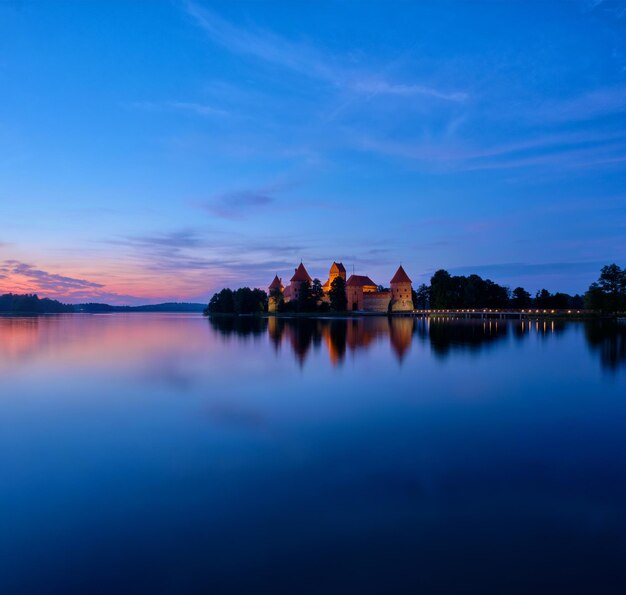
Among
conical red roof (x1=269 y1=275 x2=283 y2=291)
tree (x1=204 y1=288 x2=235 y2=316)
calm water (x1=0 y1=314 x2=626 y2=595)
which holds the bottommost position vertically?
calm water (x1=0 y1=314 x2=626 y2=595)

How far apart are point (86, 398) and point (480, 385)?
1093 centimetres

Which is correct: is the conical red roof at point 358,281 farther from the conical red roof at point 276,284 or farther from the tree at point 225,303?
the tree at point 225,303

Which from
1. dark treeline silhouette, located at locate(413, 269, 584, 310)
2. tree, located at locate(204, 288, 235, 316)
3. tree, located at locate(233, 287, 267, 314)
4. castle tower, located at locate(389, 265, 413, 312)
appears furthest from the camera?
tree, located at locate(204, 288, 235, 316)

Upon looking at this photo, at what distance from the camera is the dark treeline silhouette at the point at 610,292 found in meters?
52.5

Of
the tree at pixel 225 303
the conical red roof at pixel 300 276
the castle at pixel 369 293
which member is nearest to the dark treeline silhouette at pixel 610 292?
the castle at pixel 369 293

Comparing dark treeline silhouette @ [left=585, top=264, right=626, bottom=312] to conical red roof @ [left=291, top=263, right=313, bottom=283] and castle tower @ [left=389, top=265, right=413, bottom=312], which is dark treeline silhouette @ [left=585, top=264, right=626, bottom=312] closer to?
castle tower @ [left=389, top=265, right=413, bottom=312]

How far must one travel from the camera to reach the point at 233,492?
5.42 m

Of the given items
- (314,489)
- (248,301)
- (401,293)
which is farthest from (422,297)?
(314,489)

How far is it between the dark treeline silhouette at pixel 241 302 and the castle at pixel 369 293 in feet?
20.3

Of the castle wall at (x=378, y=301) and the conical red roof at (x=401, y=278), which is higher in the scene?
the conical red roof at (x=401, y=278)

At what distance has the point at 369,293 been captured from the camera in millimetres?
91438

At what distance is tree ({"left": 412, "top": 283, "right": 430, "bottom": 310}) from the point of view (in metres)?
93.6

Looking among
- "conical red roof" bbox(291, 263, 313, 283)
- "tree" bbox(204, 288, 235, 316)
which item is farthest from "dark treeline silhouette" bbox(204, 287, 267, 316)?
"conical red roof" bbox(291, 263, 313, 283)

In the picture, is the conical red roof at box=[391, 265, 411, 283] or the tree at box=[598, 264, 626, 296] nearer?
the tree at box=[598, 264, 626, 296]
